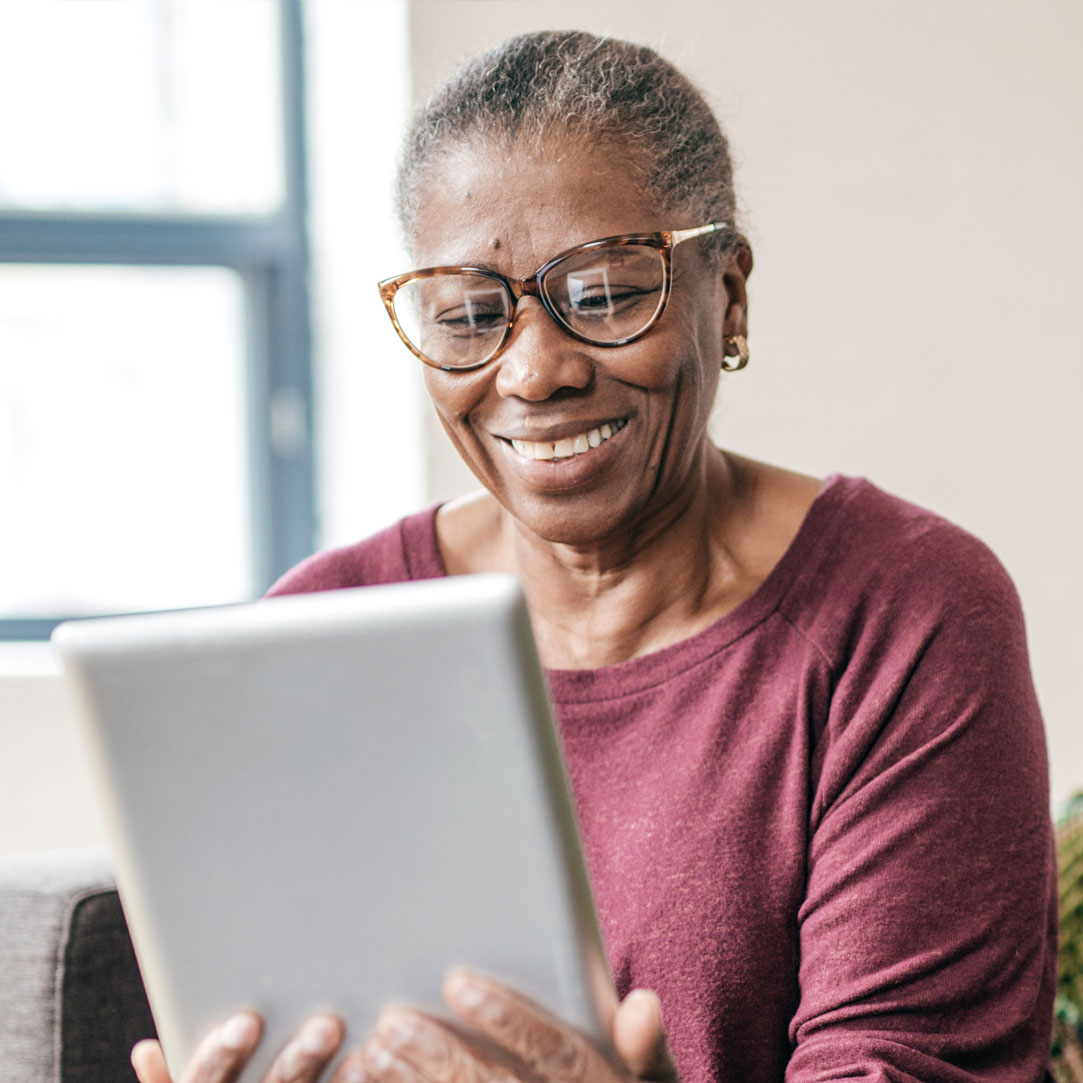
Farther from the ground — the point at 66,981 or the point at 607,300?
the point at 607,300

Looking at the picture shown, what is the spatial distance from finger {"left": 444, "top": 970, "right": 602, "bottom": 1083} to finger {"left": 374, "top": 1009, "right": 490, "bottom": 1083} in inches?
0.7

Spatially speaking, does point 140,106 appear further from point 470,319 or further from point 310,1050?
point 310,1050

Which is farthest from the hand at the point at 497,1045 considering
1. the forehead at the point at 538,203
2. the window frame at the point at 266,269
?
the window frame at the point at 266,269

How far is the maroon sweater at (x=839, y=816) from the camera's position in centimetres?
95

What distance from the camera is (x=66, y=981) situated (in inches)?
46.6

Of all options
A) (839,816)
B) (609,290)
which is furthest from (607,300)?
(839,816)

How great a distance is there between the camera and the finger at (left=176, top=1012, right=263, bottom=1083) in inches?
28.2

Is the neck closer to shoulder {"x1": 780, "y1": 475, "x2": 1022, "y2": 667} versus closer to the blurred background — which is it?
shoulder {"x1": 780, "y1": 475, "x2": 1022, "y2": 667}

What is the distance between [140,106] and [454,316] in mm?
1646

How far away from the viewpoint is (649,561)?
1.19 metres

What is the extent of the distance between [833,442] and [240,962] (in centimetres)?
165

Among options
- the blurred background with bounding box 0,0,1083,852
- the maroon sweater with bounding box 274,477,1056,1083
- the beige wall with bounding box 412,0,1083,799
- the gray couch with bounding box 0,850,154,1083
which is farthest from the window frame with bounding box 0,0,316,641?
the maroon sweater with bounding box 274,477,1056,1083

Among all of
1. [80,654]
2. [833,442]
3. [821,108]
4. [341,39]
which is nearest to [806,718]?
[80,654]

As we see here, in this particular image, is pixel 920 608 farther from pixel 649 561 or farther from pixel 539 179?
pixel 539 179
